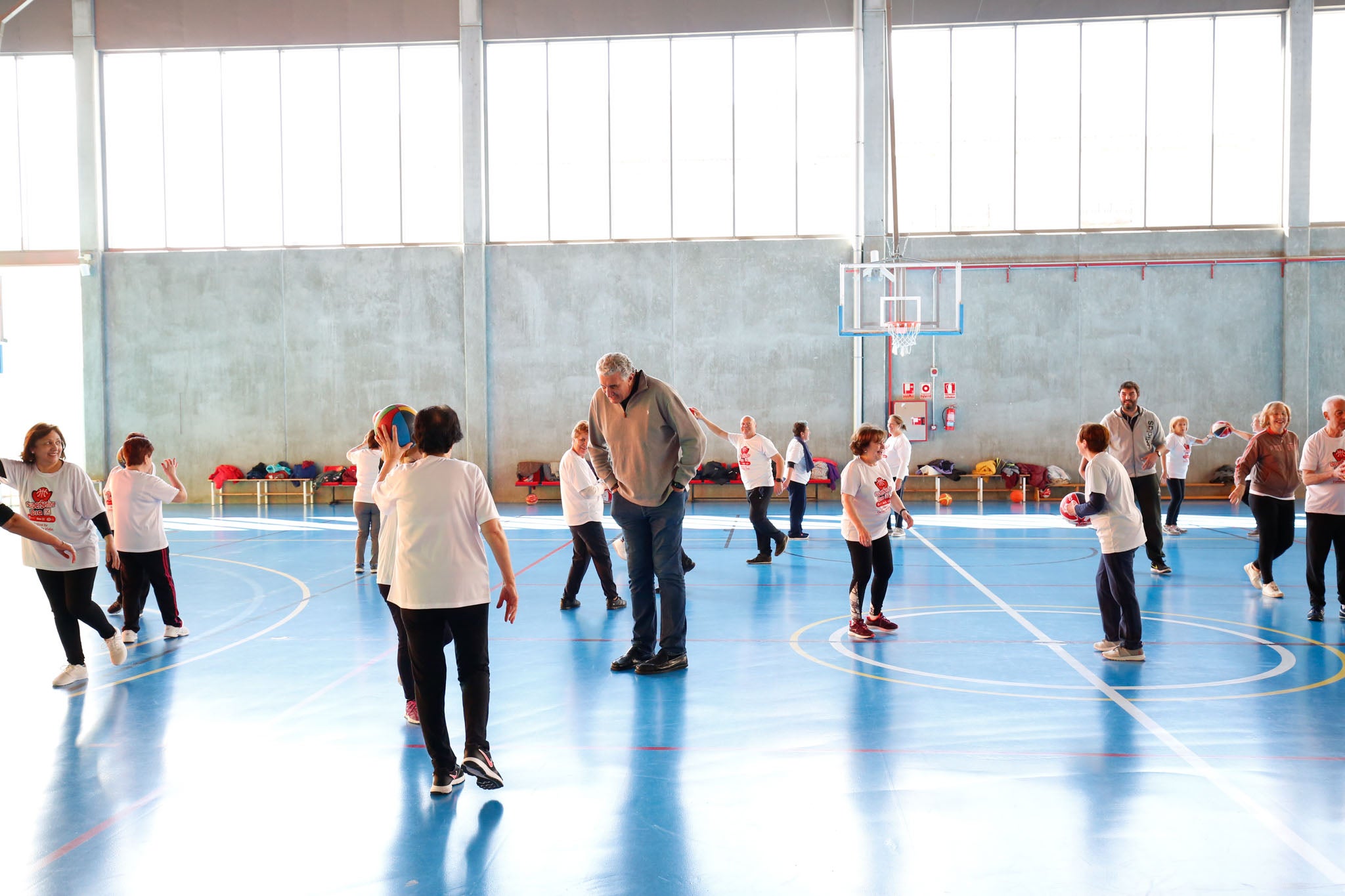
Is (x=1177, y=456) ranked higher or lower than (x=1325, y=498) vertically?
higher

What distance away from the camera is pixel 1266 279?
20297 mm

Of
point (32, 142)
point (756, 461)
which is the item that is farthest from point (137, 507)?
point (32, 142)

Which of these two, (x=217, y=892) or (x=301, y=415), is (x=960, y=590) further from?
(x=301, y=415)

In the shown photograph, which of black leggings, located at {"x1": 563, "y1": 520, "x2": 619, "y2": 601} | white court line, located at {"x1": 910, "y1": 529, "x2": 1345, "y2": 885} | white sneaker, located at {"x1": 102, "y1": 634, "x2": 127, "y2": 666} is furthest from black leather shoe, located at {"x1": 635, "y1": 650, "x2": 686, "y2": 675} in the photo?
white sneaker, located at {"x1": 102, "y1": 634, "x2": 127, "y2": 666}

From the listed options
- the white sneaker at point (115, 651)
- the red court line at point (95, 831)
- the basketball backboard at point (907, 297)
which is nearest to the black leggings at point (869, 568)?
the red court line at point (95, 831)

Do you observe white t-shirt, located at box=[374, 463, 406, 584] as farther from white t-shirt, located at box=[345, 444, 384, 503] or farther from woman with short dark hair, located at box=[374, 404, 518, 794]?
white t-shirt, located at box=[345, 444, 384, 503]

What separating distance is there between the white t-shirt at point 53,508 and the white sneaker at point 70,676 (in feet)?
2.52

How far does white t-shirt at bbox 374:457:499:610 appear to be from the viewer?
4.38 metres

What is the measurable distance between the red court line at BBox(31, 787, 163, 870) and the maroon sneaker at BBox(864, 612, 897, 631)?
5352 mm

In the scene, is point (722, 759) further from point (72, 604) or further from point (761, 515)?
point (761, 515)

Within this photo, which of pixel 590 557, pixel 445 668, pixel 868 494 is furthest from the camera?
pixel 590 557

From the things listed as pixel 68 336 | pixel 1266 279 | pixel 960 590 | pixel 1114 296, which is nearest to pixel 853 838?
pixel 960 590

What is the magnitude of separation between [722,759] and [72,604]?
4.76 metres

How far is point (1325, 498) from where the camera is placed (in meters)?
8.33
